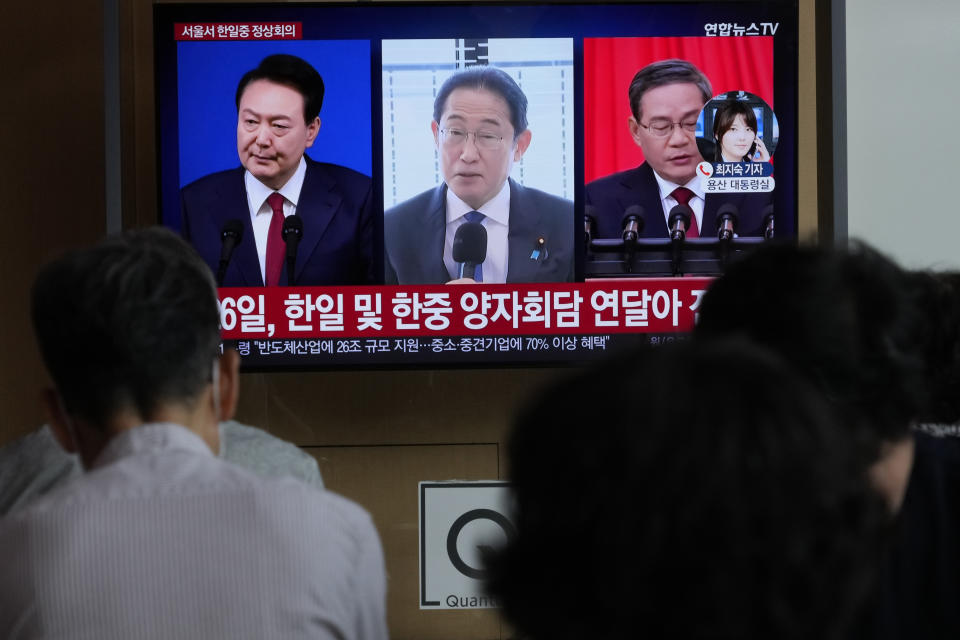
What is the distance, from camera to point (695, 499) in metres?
0.54

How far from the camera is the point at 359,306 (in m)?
2.85

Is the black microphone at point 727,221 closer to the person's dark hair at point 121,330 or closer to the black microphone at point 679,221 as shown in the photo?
the black microphone at point 679,221

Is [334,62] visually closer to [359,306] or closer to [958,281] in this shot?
[359,306]

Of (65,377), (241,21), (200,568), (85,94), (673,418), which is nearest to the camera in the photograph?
(673,418)

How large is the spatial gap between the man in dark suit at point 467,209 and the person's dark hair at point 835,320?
179 centimetres

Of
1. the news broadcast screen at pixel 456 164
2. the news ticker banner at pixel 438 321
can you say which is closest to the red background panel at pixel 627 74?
the news broadcast screen at pixel 456 164

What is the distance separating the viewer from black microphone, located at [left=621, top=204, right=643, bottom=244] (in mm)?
2850

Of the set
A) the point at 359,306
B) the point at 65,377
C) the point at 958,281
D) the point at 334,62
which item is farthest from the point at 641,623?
the point at 334,62

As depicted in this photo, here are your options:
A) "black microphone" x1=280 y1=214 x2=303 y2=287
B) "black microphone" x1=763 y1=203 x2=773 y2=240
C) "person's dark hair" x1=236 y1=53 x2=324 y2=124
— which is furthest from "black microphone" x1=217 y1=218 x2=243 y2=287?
"black microphone" x1=763 y1=203 x2=773 y2=240

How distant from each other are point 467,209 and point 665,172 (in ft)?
→ 1.90

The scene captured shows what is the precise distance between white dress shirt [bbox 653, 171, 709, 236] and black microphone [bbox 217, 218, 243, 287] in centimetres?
120

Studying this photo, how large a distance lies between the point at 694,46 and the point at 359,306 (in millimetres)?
1214

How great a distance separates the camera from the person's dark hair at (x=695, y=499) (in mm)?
541

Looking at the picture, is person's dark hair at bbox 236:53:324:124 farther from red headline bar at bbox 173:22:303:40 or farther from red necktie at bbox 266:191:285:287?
red necktie at bbox 266:191:285:287
